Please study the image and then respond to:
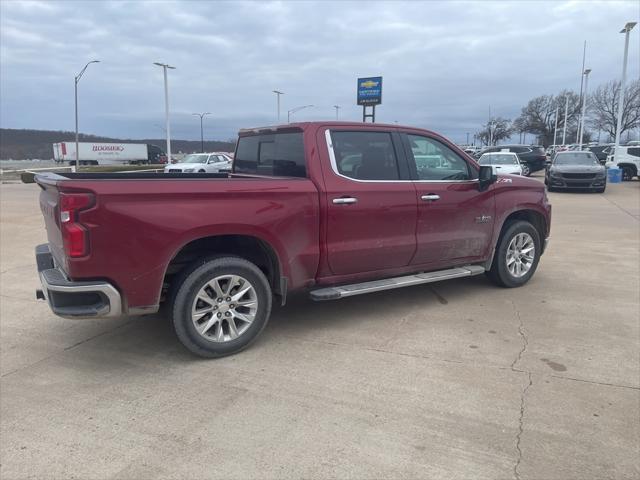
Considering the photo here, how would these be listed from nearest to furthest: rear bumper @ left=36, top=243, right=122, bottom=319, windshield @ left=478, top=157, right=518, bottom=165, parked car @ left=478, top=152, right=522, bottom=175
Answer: rear bumper @ left=36, top=243, right=122, bottom=319 < parked car @ left=478, top=152, right=522, bottom=175 < windshield @ left=478, top=157, right=518, bottom=165

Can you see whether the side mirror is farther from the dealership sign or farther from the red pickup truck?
→ the dealership sign

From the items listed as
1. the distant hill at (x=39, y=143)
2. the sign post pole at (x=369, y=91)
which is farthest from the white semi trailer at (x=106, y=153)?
the distant hill at (x=39, y=143)

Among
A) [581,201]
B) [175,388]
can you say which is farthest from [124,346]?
[581,201]

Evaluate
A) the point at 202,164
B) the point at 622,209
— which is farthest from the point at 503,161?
the point at 202,164

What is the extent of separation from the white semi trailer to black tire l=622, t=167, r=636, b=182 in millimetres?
51941

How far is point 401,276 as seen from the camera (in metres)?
5.14

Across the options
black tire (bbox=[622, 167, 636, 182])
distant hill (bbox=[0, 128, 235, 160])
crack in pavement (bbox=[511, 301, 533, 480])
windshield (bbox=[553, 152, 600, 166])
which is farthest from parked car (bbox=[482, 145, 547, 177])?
distant hill (bbox=[0, 128, 235, 160])

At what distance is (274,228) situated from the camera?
13.4 feet

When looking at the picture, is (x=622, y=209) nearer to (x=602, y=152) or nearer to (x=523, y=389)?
(x=523, y=389)

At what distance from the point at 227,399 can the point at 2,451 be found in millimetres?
1309

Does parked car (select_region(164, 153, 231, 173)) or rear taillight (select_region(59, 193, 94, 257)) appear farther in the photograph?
parked car (select_region(164, 153, 231, 173))

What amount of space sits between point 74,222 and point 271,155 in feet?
6.97

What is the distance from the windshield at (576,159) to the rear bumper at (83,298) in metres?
20.3

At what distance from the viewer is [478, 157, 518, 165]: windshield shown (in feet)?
67.4
